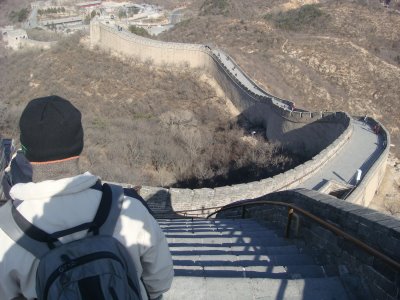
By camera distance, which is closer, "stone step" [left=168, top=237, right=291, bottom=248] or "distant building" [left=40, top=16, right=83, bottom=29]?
"stone step" [left=168, top=237, right=291, bottom=248]

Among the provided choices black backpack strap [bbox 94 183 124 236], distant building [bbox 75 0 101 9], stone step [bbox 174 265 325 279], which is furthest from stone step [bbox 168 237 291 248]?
distant building [bbox 75 0 101 9]

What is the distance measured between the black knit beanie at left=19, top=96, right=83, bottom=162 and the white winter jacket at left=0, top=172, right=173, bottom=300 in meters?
0.16

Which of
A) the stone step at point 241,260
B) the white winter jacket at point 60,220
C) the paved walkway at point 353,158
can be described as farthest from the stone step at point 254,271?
the paved walkway at point 353,158

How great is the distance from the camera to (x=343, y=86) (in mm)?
28828

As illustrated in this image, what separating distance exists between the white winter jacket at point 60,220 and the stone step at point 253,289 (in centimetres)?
166

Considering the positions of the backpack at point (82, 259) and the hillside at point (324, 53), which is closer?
the backpack at point (82, 259)

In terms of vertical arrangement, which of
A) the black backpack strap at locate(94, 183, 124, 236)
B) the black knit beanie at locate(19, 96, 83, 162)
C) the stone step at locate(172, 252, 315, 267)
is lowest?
the stone step at locate(172, 252, 315, 267)

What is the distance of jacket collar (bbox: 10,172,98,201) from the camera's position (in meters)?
1.91

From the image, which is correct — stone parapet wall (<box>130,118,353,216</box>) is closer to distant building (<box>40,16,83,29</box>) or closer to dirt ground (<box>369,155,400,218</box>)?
dirt ground (<box>369,155,400,218</box>)

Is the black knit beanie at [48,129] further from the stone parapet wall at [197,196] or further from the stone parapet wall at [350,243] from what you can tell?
the stone parapet wall at [197,196]

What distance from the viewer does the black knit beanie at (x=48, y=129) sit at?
2.01 meters

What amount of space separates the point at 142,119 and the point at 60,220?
2147 cm

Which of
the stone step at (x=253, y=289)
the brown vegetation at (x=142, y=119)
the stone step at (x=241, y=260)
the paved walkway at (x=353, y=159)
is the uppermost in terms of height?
the stone step at (x=253, y=289)

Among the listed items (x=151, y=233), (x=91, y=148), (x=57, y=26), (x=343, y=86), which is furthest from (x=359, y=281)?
(x=57, y=26)
